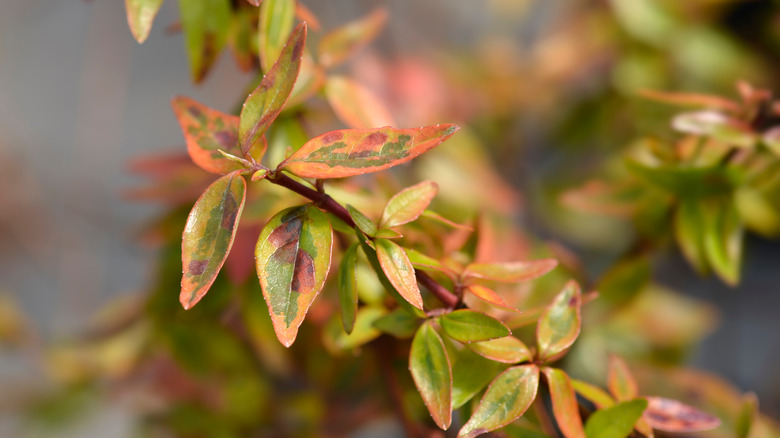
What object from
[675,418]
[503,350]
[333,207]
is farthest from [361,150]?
[675,418]

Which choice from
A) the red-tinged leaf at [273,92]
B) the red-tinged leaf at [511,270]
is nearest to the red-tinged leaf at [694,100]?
the red-tinged leaf at [511,270]

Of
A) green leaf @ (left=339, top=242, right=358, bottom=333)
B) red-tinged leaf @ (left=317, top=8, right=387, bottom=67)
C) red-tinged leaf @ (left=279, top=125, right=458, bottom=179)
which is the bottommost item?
green leaf @ (left=339, top=242, right=358, bottom=333)

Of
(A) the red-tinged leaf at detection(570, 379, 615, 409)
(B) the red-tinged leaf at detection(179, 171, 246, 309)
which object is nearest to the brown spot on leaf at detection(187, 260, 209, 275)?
(B) the red-tinged leaf at detection(179, 171, 246, 309)

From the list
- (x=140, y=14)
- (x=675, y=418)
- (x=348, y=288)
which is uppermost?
(x=140, y=14)

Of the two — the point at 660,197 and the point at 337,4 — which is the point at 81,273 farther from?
the point at 660,197

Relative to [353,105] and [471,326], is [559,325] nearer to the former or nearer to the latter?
[471,326]

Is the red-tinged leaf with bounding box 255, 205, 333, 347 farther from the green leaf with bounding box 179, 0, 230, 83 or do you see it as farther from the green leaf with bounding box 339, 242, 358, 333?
the green leaf with bounding box 179, 0, 230, 83
